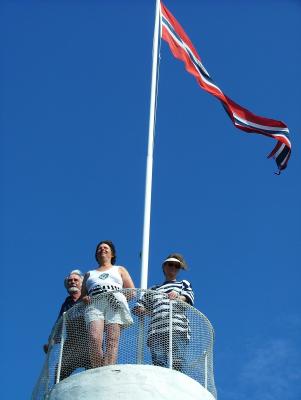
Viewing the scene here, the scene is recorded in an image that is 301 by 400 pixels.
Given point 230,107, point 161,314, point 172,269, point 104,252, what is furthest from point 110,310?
point 230,107

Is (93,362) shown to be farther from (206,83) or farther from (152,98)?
(206,83)

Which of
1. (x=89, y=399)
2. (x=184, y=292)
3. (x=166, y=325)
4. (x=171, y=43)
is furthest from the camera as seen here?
(x=171, y=43)

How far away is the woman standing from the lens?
8.38m

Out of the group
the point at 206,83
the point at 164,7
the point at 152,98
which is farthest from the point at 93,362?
the point at 164,7

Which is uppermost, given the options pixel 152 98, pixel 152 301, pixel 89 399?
pixel 152 98

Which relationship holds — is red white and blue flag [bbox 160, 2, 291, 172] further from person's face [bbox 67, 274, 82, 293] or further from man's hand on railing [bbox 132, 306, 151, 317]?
man's hand on railing [bbox 132, 306, 151, 317]

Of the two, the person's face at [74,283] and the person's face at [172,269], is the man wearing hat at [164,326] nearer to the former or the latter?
Result: the person's face at [172,269]

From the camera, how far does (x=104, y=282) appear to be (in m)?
8.94

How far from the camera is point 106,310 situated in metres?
8.55

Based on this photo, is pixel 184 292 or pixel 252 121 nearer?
pixel 184 292

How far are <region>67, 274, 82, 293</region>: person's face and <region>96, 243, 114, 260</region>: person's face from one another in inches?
23.4

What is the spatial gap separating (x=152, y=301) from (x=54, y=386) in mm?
1330

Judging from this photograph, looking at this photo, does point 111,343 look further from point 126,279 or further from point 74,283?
point 74,283

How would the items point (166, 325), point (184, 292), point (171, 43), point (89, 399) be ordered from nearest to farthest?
point (89, 399) < point (166, 325) < point (184, 292) < point (171, 43)
